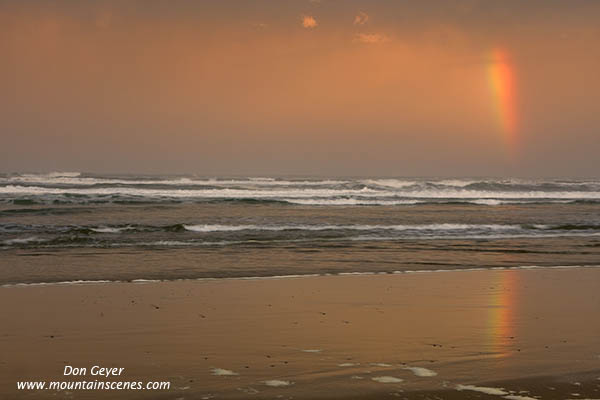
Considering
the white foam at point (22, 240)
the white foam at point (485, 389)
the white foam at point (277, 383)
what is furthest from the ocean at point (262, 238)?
the white foam at point (485, 389)

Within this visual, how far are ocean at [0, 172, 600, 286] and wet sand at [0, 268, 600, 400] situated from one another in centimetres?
221

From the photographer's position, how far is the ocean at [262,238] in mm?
12320

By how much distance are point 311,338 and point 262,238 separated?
1141 centimetres

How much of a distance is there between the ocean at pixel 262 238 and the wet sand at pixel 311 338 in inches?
87.1

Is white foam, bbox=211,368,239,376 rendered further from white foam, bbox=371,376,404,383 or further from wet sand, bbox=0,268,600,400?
white foam, bbox=371,376,404,383

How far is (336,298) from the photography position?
8930 mm

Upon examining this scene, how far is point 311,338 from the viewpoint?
21.5 feet

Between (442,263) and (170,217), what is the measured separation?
1341cm

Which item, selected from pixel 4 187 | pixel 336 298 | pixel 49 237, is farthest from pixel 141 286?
pixel 4 187

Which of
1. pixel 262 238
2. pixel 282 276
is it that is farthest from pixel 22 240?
pixel 282 276

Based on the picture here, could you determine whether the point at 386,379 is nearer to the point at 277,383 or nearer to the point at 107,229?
the point at 277,383

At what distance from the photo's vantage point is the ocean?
12320mm

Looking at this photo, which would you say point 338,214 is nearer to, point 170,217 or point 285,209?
point 285,209

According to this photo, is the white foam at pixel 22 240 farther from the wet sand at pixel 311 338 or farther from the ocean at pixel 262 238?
the wet sand at pixel 311 338
